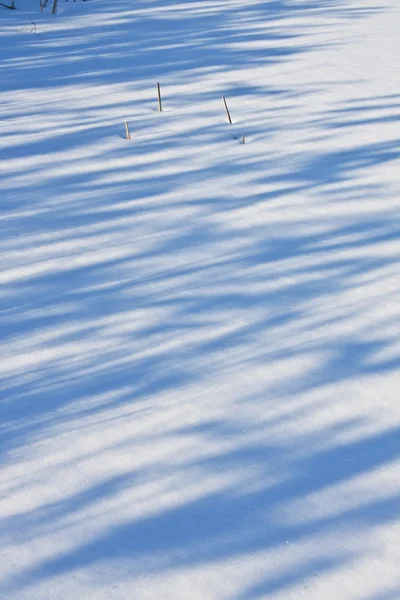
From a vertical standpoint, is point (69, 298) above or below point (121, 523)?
above

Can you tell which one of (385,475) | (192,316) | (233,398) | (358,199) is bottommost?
(385,475)

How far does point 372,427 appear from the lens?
161 centimetres

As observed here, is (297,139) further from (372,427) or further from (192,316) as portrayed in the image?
(372,427)

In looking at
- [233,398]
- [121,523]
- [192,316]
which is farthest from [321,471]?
[192,316]

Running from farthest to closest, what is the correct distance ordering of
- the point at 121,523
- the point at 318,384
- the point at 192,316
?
1. the point at 192,316
2. the point at 318,384
3. the point at 121,523

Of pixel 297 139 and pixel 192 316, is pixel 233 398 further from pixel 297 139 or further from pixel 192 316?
pixel 297 139

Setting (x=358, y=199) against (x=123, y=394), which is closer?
(x=123, y=394)

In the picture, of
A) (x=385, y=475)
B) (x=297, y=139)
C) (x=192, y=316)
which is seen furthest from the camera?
(x=297, y=139)

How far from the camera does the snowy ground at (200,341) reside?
1326 mm

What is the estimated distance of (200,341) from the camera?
6.22 ft

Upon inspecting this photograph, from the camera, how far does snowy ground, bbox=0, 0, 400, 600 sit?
1.33 m

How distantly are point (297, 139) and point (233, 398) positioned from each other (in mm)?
1828

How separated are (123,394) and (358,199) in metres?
1.39

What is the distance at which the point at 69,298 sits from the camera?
6.87 feet
